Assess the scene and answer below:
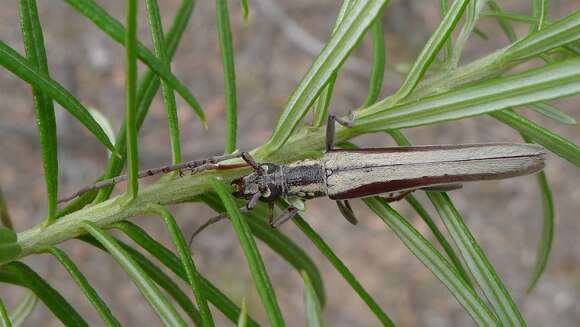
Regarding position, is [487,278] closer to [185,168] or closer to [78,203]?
[185,168]

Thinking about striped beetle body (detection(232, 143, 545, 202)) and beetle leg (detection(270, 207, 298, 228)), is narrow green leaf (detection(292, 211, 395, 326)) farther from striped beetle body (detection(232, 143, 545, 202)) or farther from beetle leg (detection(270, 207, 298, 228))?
striped beetle body (detection(232, 143, 545, 202))

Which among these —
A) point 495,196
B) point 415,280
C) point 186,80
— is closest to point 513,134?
point 495,196

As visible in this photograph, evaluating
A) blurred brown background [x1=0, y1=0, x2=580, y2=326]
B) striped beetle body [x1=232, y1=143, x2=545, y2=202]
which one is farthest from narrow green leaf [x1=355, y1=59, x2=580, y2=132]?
blurred brown background [x1=0, y1=0, x2=580, y2=326]

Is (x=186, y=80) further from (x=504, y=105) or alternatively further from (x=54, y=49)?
(x=504, y=105)

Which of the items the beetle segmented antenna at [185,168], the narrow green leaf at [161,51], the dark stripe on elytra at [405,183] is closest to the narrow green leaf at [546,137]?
the dark stripe on elytra at [405,183]

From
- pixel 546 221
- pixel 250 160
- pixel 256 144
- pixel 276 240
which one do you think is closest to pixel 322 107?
pixel 250 160

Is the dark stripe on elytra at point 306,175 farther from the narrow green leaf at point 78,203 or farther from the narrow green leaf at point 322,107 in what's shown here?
the narrow green leaf at point 78,203
